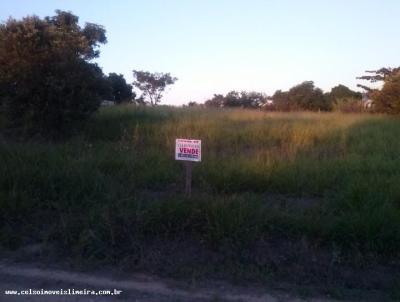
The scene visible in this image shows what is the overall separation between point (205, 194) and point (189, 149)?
634 millimetres

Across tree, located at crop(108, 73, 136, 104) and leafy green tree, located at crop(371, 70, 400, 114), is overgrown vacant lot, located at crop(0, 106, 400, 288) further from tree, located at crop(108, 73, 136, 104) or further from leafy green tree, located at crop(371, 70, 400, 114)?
tree, located at crop(108, 73, 136, 104)

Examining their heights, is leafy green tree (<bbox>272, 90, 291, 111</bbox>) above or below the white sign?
above

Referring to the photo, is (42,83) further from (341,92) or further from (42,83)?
(341,92)

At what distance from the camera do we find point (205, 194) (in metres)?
6.76

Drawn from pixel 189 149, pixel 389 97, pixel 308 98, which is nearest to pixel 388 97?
pixel 389 97

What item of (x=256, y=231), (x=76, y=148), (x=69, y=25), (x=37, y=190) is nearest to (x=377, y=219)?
(x=256, y=231)

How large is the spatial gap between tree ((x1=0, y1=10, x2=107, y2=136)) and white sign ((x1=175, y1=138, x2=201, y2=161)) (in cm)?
529

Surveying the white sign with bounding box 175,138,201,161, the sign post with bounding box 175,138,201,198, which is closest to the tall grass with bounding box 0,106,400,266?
the sign post with bounding box 175,138,201,198

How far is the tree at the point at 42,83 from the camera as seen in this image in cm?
1165

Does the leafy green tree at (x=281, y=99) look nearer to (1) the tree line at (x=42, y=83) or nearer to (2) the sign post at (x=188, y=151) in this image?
(1) the tree line at (x=42, y=83)

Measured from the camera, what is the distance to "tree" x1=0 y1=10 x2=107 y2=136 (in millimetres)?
11648

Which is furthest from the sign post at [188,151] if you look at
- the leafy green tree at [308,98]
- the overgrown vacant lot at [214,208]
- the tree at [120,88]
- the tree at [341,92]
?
the tree at [341,92]

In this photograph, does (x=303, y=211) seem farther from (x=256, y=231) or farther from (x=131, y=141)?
(x=131, y=141)

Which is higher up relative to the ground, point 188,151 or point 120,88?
point 120,88
